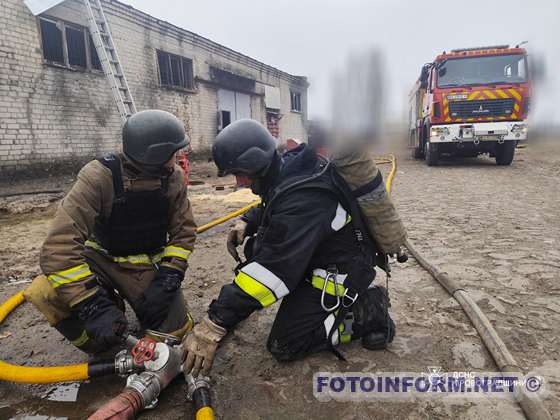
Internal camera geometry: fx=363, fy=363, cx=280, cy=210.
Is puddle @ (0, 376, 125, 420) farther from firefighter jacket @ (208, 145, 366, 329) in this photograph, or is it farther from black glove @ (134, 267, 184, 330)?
firefighter jacket @ (208, 145, 366, 329)

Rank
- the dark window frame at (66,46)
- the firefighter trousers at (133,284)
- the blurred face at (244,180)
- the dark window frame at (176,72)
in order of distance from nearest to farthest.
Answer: the blurred face at (244,180), the firefighter trousers at (133,284), the dark window frame at (66,46), the dark window frame at (176,72)

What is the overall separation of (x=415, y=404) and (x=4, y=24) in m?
9.88

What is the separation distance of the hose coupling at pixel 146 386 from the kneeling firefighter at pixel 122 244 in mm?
209

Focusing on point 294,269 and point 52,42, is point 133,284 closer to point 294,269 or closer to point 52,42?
point 294,269

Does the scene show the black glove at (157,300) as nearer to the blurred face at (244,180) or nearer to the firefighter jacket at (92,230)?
the firefighter jacket at (92,230)

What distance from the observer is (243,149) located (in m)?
1.92

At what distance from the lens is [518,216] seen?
462 centimetres

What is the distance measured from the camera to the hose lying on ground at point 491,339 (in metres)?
1.48

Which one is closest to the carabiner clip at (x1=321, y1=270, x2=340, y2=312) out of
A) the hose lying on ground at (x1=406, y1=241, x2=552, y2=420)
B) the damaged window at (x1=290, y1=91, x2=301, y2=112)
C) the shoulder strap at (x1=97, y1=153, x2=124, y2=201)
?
the hose lying on ground at (x1=406, y1=241, x2=552, y2=420)

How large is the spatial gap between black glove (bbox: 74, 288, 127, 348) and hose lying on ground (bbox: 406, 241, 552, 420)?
1.82 metres

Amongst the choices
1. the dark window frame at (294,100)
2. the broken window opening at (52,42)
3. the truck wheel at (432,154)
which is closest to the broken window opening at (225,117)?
the dark window frame at (294,100)

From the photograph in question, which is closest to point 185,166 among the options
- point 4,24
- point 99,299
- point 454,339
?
point 4,24

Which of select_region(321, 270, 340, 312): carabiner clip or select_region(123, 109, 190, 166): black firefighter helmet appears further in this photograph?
select_region(123, 109, 190, 166): black firefighter helmet

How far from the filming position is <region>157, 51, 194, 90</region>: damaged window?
11.6 meters
